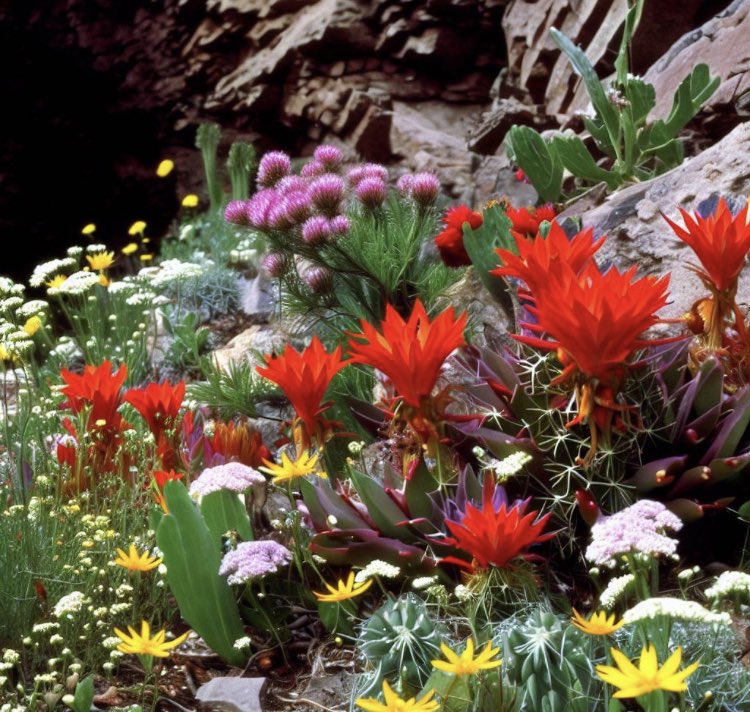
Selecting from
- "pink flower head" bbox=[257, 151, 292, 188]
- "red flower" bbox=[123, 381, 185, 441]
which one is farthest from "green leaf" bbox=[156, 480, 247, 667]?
"pink flower head" bbox=[257, 151, 292, 188]

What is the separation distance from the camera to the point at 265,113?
7.89 meters

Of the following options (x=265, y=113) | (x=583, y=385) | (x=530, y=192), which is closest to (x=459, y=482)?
(x=583, y=385)

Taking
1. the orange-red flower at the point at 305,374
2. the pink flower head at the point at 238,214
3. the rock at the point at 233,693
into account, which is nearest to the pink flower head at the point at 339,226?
the pink flower head at the point at 238,214

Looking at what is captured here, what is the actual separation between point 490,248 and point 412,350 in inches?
49.4

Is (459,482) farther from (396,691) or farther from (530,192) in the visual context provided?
(530,192)

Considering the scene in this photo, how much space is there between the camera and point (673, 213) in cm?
296

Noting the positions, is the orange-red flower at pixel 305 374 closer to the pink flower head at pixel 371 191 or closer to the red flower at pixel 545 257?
the red flower at pixel 545 257

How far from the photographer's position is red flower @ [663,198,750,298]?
2113 millimetres

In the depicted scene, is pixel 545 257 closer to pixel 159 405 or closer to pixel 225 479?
pixel 225 479

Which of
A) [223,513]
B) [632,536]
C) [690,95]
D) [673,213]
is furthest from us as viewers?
[690,95]

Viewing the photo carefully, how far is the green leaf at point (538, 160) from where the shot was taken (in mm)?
3849

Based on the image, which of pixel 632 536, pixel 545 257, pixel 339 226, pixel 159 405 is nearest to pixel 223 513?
pixel 159 405

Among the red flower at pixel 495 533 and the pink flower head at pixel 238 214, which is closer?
the red flower at pixel 495 533

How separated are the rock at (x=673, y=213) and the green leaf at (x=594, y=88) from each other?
2.75 feet
